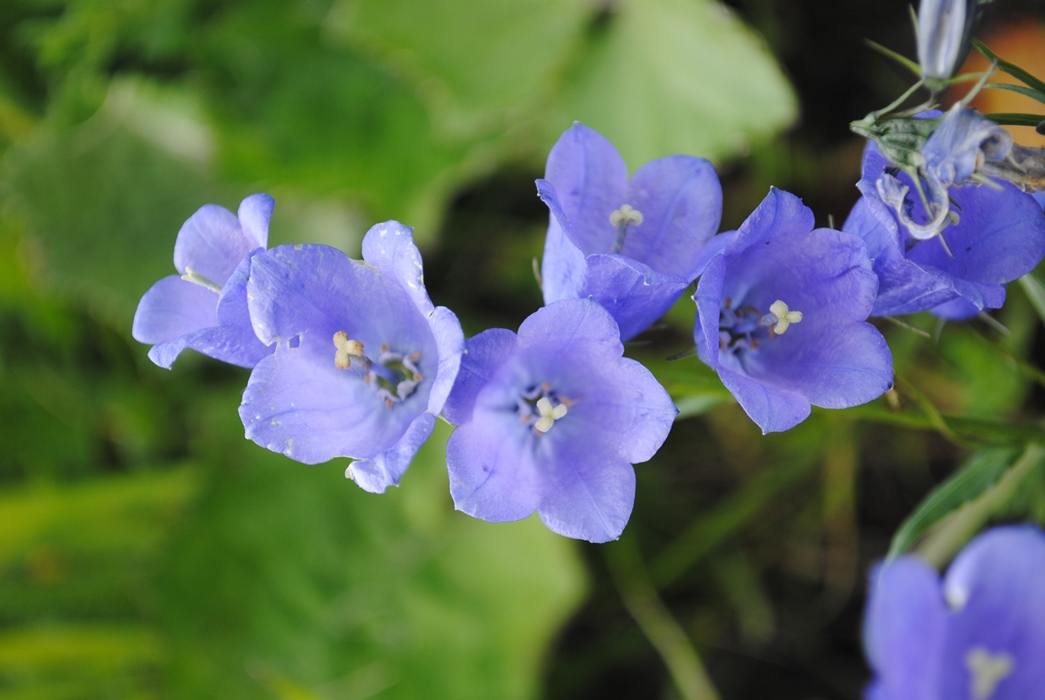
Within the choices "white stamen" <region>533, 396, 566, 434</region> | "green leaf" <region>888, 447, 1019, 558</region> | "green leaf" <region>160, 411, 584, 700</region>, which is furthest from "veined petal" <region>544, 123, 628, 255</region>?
"green leaf" <region>160, 411, 584, 700</region>

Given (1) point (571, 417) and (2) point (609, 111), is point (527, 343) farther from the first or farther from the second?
(2) point (609, 111)

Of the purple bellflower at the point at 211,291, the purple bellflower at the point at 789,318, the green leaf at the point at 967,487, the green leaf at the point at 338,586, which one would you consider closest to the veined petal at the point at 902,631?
the green leaf at the point at 967,487

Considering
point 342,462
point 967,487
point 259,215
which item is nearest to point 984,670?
point 967,487

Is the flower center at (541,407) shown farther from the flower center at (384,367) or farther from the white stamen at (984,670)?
the white stamen at (984,670)

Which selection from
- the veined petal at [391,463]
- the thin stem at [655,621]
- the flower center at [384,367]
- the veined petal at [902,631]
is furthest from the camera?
the thin stem at [655,621]

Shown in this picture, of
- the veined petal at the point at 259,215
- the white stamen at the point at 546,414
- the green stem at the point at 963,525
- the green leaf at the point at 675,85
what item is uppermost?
the veined petal at the point at 259,215

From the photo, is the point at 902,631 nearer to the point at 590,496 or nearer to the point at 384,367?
the point at 590,496

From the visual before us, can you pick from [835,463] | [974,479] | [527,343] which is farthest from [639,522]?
[527,343]
